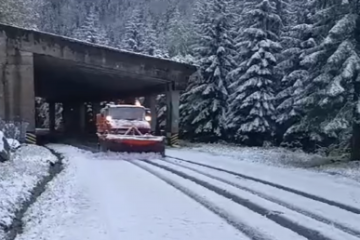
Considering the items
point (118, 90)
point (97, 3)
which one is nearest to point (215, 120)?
point (118, 90)

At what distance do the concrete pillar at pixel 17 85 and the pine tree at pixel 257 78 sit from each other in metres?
12.7

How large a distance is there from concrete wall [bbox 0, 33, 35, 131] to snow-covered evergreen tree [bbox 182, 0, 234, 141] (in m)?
11.4

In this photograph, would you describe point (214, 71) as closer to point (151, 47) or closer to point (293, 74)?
point (293, 74)

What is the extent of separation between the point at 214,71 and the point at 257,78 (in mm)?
4523

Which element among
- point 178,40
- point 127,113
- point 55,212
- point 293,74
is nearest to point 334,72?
point 127,113

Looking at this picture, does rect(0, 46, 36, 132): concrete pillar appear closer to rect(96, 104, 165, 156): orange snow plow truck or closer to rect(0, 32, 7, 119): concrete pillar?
rect(0, 32, 7, 119): concrete pillar

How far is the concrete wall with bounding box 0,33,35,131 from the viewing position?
3141 centimetres

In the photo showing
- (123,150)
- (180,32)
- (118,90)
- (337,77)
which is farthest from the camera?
(180,32)

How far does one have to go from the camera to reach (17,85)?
31.6 meters

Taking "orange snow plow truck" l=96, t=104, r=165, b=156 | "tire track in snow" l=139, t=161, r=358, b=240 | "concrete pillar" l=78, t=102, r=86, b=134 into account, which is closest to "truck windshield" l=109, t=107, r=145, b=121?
"orange snow plow truck" l=96, t=104, r=165, b=156

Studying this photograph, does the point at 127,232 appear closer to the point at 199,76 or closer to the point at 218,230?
the point at 218,230

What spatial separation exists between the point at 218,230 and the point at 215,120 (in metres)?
29.0

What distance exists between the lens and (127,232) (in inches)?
282

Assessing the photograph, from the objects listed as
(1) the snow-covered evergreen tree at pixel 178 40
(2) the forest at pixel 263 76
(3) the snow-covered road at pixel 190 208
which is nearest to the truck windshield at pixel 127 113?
(2) the forest at pixel 263 76
